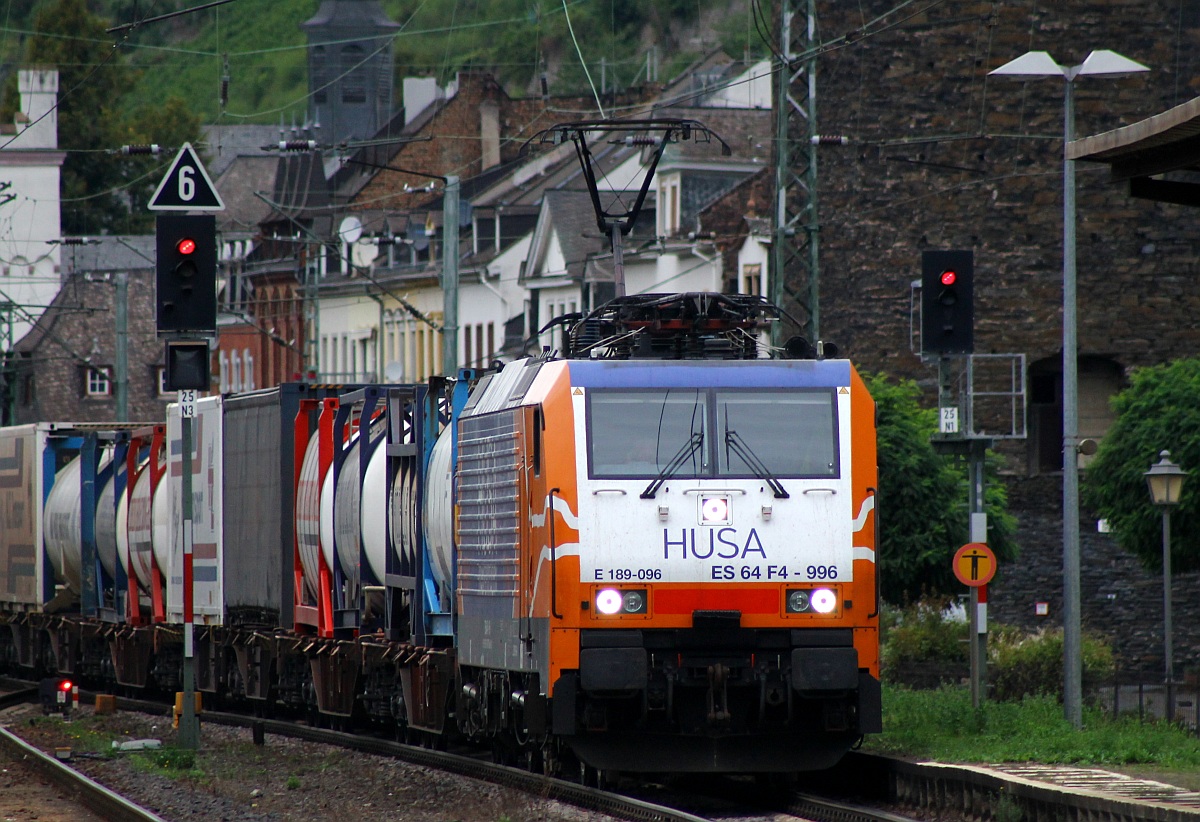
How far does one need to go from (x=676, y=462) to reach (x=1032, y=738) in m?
4.07

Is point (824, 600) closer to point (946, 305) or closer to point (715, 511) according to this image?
point (715, 511)

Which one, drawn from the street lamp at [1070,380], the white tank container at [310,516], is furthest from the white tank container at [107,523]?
the street lamp at [1070,380]

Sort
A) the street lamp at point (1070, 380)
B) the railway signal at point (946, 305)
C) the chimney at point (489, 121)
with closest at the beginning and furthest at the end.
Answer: the railway signal at point (946, 305)
the street lamp at point (1070, 380)
the chimney at point (489, 121)

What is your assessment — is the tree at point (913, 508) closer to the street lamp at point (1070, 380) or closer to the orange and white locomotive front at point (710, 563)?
the street lamp at point (1070, 380)

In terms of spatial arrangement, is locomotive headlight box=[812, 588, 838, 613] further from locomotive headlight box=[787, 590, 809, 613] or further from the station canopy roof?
the station canopy roof

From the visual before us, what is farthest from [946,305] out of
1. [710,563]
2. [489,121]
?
[489,121]

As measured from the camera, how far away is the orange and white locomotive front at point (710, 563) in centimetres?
1595

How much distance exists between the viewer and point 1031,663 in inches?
1325

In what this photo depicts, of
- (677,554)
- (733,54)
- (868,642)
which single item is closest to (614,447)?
(677,554)

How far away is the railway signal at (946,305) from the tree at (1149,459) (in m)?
19.1

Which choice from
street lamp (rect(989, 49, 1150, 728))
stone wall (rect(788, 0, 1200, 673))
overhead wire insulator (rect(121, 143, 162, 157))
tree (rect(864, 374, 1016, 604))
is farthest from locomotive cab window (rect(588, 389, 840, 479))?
stone wall (rect(788, 0, 1200, 673))

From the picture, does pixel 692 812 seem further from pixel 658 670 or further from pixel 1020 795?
pixel 1020 795

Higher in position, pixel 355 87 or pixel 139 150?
pixel 355 87

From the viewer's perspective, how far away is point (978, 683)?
20562 millimetres
